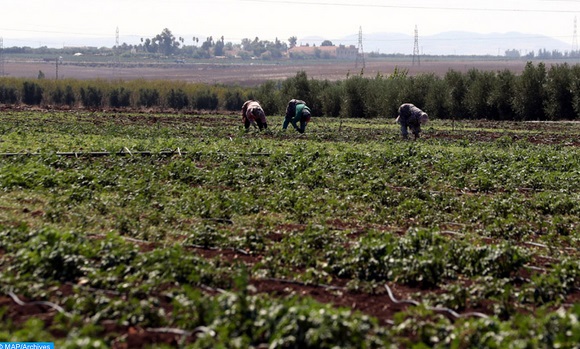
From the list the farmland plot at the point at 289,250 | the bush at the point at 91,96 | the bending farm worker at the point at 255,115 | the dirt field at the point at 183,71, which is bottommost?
the farmland plot at the point at 289,250

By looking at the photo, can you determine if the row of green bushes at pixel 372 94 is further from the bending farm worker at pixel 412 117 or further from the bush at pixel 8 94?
the bending farm worker at pixel 412 117

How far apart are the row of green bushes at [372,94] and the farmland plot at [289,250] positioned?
93.2ft

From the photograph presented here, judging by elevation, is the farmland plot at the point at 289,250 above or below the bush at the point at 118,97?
below

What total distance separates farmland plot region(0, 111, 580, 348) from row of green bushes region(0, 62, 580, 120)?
28.4 m

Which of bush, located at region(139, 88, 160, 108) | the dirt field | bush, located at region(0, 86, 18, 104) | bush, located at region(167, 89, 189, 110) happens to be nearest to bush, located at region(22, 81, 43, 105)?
bush, located at region(0, 86, 18, 104)

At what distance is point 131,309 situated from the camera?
6.79 metres

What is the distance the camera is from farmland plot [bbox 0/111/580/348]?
6.32 meters

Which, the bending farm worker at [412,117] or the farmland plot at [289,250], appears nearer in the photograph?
the farmland plot at [289,250]

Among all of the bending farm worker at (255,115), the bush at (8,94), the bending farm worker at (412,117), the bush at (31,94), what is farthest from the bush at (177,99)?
the bending farm worker at (412,117)

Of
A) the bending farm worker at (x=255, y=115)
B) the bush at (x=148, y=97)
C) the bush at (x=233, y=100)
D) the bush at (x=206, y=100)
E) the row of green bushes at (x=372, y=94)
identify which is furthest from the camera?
the bush at (x=148, y=97)

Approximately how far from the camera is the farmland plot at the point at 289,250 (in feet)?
20.7

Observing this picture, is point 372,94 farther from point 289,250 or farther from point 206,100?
point 289,250

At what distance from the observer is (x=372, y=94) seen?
50.3 metres

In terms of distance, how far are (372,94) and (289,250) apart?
41.9 m
